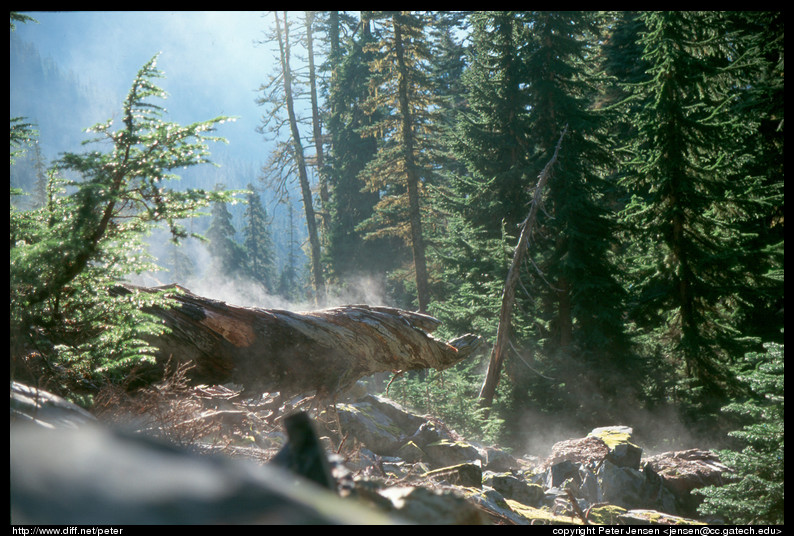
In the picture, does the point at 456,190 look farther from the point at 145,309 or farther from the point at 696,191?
the point at 145,309

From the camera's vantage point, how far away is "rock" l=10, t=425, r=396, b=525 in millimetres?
1329

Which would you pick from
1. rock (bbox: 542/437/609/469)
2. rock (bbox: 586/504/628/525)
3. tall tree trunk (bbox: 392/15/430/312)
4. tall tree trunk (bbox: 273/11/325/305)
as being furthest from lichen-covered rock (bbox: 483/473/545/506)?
tall tree trunk (bbox: 273/11/325/305)

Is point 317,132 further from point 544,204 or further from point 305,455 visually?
point 305,455

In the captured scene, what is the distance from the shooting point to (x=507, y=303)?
47.2 ft

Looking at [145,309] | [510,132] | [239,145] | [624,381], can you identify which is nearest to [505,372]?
[624,381]

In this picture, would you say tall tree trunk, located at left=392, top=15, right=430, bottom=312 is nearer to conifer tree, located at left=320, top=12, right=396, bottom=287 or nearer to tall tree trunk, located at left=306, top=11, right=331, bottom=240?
conifer tree, located at left=320, top=12, right=396, bottom=287

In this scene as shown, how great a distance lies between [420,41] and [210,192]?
18698 millimetres

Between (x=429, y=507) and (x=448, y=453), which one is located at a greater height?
(x=429, y=507)

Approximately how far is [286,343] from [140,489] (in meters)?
4.40

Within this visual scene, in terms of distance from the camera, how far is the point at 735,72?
10.2 metres

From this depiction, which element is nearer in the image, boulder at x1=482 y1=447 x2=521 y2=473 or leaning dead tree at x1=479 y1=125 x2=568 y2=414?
boulder at x1=482 y1=447 x2=521 y2=473

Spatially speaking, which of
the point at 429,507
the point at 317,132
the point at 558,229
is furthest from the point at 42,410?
the point at 317,132

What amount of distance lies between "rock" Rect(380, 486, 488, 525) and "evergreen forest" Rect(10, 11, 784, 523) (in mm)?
2465

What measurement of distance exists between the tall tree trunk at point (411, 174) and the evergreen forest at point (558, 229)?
96mm
